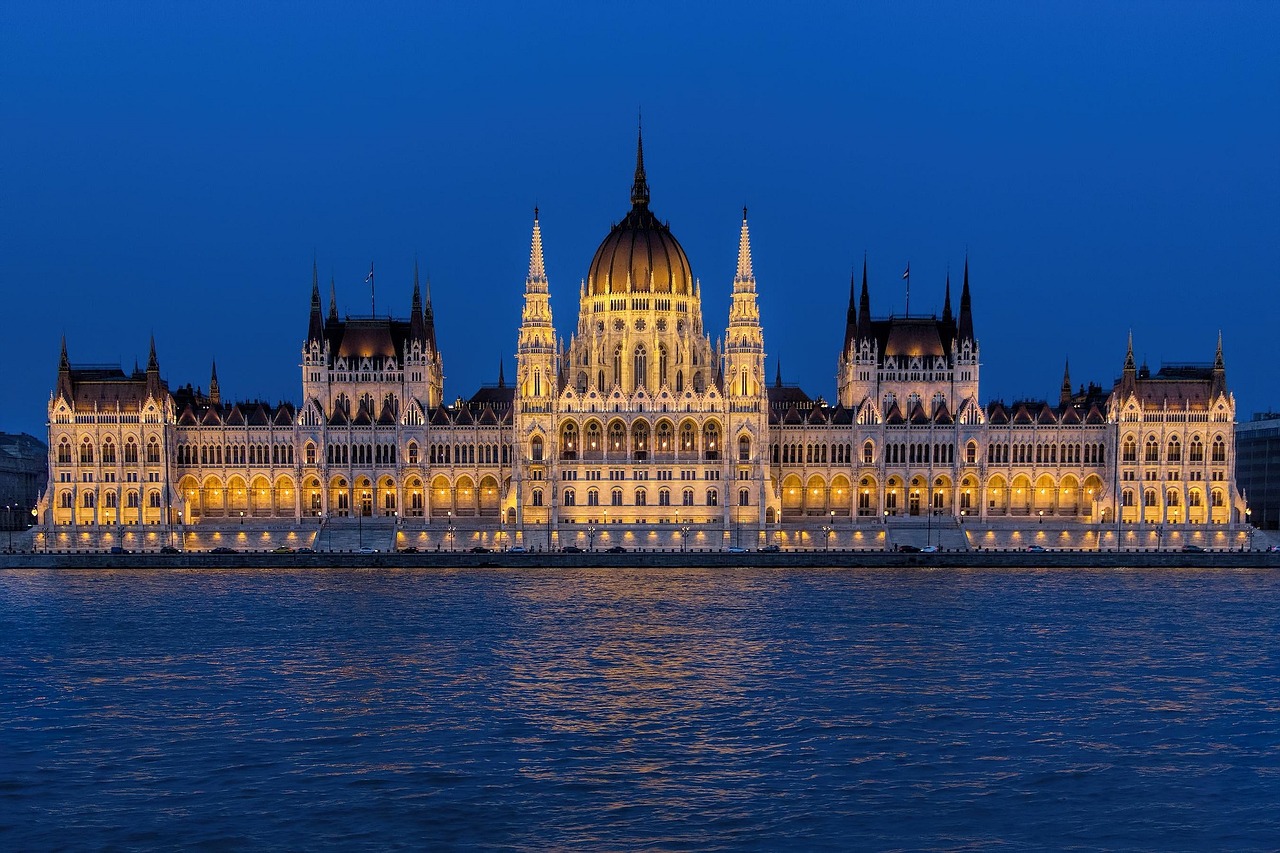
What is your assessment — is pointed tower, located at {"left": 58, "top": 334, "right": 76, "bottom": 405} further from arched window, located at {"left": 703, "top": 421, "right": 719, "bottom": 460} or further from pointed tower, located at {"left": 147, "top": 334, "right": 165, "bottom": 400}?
arched window, located at {"left": 703, "top": 421, "right": 719, "bottom": 460}

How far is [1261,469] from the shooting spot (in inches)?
6083

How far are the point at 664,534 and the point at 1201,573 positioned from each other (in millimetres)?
39516

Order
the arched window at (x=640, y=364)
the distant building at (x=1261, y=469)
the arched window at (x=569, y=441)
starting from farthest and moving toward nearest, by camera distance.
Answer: the distant building at (x=1261, y=469) → the arched window at (x=640, y=364) → the arched window at (x=569, y=441)

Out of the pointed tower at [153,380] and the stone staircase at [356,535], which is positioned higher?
the pointed tower at [153,380]

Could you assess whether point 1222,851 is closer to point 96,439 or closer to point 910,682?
point 910,682

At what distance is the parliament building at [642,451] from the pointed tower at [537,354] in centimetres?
20

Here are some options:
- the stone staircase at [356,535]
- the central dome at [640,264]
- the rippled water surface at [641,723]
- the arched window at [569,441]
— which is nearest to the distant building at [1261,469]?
the central dome at [640,264]

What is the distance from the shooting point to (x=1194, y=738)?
47219 millimetres

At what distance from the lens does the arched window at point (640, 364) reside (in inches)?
5037

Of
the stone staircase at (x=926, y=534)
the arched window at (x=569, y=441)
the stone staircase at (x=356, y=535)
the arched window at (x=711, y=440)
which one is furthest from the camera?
the arched window at (x=569, y=441)

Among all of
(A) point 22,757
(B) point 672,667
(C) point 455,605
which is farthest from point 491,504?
(A) point 22,757

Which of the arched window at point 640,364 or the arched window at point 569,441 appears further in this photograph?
the arched window at point 640,364

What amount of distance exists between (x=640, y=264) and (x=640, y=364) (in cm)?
864

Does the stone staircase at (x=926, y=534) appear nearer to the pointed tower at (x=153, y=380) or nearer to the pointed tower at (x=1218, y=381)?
the pointed tower at (x=1218, y=381)
